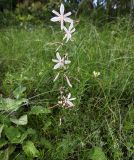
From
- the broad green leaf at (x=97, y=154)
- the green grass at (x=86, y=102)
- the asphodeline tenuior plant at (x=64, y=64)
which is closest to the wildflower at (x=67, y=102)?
the asphodeline tenuior plant at (x=64, y=64)

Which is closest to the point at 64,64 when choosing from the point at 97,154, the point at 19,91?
the point at 19,91

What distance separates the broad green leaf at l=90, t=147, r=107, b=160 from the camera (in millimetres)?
2229

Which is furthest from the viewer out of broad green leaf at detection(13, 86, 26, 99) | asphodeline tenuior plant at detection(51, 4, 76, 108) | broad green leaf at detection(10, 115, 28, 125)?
broad green leaf at detection(13, 86, 26, 99)

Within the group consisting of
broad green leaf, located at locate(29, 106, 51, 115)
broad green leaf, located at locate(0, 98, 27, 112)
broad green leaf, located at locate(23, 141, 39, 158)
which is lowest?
broad green leaf, located at locate(23, 141, 39, 158)

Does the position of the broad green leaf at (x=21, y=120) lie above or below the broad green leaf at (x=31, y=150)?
above

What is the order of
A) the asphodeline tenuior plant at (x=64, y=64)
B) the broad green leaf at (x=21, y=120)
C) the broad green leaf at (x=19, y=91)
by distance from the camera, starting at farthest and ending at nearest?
1. the broad green leaf at (x=19, y=91)
2. the broad green leaf at (x=21, y=120)
3. the asphodeline tenuior plant at (x=64, y=64)

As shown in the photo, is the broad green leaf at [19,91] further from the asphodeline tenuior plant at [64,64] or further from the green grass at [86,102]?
the asphodeline tenuior plant at [64,64]

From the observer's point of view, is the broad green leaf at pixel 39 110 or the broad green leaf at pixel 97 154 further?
the broad green leaf at pixel 39 110

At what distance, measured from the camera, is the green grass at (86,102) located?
232 centimetres

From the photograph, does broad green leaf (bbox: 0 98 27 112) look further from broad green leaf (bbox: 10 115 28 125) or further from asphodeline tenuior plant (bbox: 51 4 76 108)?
asphodeline tenuior plant (bbox: 51 4 76 108)

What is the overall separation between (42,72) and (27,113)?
0.40m

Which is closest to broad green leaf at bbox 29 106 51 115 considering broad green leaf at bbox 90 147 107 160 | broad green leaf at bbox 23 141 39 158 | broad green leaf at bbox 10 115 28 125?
broad green leaf at bbox 10 115 28 125

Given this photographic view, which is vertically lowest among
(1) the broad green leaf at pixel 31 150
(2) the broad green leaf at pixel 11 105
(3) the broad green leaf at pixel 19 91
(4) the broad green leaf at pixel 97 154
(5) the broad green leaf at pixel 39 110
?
(4) the broad green leaf at pixel 97 154

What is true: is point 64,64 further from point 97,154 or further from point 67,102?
point 97,154
